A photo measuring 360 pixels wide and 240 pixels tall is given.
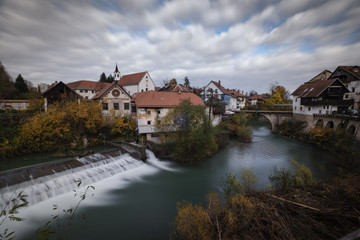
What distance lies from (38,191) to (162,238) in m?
7.81

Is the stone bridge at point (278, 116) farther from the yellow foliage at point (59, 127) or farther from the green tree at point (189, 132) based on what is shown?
the yellow foliage at point (59, 127)

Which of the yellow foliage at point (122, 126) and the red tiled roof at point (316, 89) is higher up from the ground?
the red tiled roof at point (316, 89)

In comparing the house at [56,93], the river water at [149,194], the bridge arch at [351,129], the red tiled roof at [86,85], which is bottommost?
the river water at [149,194]

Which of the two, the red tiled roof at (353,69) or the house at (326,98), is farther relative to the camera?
the red tiled roof at (353,69)

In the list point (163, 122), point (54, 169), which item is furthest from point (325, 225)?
point (54, 169)

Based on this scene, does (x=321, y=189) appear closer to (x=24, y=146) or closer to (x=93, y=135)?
(x=93, y=135)

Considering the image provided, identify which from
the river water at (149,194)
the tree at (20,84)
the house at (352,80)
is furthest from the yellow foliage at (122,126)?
the house at (352,80)

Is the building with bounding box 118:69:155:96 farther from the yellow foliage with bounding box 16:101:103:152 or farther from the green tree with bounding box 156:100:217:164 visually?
the green tree with bounding box 156:100:217:164

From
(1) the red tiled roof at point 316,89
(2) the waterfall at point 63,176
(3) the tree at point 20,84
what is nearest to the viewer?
(2) the waterfall at point 63,176

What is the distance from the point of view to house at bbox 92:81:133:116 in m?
22.8

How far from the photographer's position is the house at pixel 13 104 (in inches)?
829

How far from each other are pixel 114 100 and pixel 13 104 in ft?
41.3

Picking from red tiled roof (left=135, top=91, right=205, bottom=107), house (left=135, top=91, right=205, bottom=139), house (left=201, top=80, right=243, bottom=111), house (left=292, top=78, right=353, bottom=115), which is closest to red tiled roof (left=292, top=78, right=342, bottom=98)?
house (left=292, top=78, right=353, bottom=115)

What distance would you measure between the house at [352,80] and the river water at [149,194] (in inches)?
570
